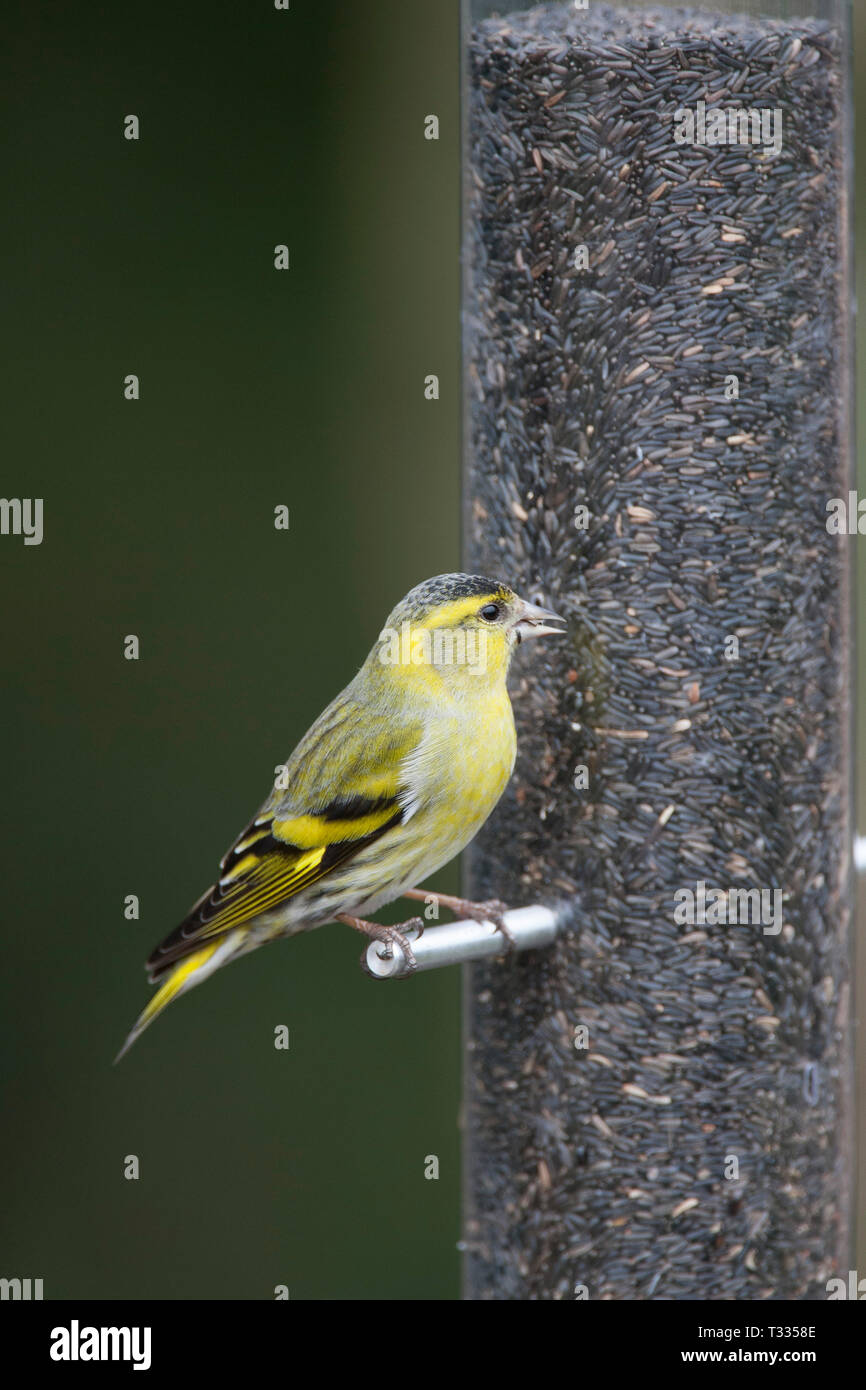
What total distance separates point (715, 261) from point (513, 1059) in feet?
6.85

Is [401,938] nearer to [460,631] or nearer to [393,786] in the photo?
[393,786]

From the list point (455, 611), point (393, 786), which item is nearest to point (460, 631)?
point (455, 611)

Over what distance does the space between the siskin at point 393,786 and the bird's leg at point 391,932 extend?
1cm

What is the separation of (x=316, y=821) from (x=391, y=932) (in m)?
0.43

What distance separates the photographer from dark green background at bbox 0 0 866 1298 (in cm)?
738

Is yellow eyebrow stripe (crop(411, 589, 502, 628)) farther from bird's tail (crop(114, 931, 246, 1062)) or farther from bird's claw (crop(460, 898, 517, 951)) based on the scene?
bird's tail (crop(114, 931, 246, 1062))

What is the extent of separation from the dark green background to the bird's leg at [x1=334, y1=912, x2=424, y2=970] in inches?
117

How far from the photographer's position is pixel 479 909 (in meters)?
4.23

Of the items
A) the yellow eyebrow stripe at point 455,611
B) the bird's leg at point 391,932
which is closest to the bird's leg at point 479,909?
the bird's leg at point 391,932

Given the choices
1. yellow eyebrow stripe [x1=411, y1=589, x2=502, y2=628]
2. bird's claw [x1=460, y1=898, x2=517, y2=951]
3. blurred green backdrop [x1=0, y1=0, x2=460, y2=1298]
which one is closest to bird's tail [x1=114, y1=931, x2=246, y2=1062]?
bird's claw [x1=460, y1=898, x2=517, y2=951]

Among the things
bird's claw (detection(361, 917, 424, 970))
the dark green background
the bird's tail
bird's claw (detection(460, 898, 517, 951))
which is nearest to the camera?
bird's claw (detection(361, 917, 424, 970))

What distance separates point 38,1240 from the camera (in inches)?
292

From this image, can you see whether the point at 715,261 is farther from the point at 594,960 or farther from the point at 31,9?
the point at 31,9
